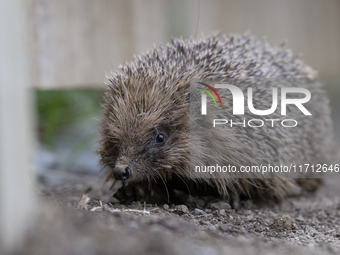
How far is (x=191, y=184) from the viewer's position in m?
4.76

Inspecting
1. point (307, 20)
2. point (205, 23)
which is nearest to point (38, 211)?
point (205, 23)

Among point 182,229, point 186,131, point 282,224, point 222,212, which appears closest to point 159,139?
point 186,131

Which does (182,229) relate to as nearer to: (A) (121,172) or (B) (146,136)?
(A) (121,172)

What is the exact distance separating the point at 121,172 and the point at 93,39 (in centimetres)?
356

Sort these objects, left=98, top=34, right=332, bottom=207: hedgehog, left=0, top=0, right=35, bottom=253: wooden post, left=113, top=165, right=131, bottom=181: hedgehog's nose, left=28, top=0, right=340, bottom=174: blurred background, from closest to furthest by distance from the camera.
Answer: left=0, top=0, right=35, bottom=253: wooden post, left=113, top=165, right=131, bottom=181: hedgehog's nose, left=98, top=34, right=332, bottom=207: hedgehog, left=28, top=0, right=340, bottom=174: blurred background

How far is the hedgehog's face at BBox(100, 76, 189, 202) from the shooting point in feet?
13.6

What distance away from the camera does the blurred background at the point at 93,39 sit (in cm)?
591

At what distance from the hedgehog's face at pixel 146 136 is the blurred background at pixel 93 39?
56 cm

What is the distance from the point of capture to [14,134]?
8.39 ft

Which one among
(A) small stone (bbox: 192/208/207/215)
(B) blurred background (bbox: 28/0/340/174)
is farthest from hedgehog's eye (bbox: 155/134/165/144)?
(B) blurred background (bbox: 28/0/340/174)

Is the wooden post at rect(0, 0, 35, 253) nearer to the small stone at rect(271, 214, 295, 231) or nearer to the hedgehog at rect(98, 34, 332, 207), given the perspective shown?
the hedgehog at rect(98, 34, 332, 207)

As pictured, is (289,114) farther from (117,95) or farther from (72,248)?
(72,248)

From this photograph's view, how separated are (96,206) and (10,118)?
5.08 ft

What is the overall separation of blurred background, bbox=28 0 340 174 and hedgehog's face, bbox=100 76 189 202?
1.83 ft
